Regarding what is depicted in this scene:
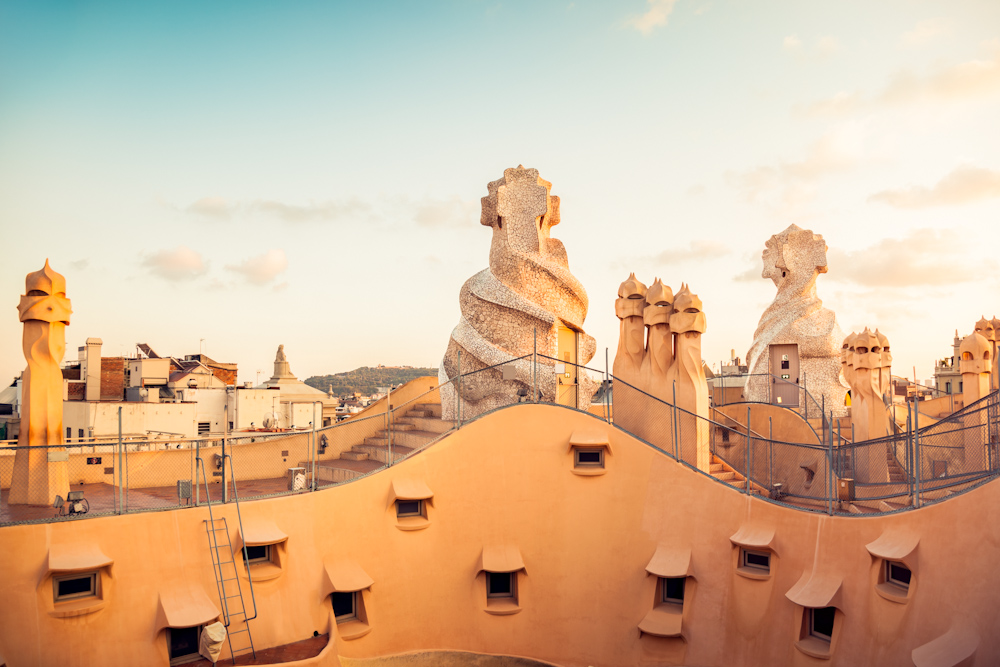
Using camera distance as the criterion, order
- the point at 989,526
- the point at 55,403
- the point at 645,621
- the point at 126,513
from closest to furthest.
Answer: the point at 989,526, the point at 126,513, the point at 55,403, the point at 645,621

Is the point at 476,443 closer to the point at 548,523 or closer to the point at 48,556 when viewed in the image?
the point at 548,523

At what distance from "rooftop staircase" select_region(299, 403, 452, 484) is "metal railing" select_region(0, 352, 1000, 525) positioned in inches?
1.5

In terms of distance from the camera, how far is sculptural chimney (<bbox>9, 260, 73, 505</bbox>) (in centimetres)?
1317

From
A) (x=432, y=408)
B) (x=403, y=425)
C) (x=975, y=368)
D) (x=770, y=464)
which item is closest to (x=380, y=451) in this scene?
(x=403, y=425)

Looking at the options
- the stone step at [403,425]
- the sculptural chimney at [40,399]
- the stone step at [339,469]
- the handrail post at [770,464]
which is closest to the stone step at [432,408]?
the stone step at [403,425]

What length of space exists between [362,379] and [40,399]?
79.9 m

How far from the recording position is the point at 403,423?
20953mm

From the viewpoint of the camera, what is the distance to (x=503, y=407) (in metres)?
16.6

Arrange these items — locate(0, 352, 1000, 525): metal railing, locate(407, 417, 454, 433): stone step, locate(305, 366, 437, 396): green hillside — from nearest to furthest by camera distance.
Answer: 1. locate(0, 352, 1000, 525): metal railing
2. locate(407, 417, 454, 433): stone step
3. locate(305, 366, 437, 396): green hillside

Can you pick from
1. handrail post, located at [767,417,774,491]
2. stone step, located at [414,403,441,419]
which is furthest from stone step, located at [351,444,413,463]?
handrail post, located at [767,417,774,491]

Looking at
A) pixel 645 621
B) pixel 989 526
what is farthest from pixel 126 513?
pixel 989 526

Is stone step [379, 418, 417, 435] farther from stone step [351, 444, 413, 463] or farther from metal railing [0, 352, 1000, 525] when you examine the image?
stone step [351, 444, 413, 463]

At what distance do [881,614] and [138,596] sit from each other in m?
13.0

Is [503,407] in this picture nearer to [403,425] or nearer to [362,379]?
[403,425]
